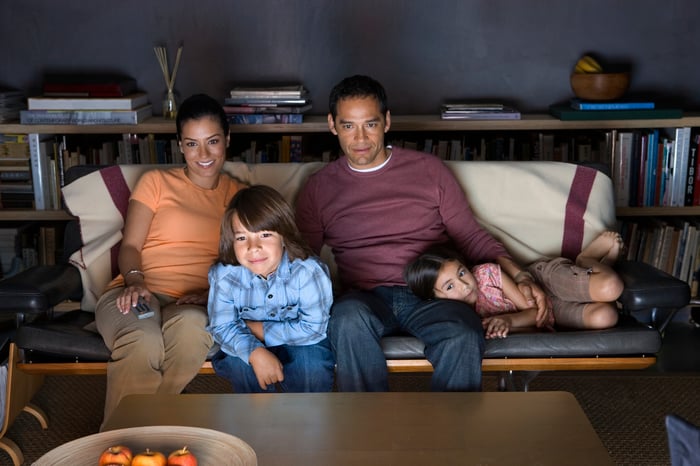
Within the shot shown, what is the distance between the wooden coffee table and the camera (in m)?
1.72

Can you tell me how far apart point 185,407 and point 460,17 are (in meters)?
2.34

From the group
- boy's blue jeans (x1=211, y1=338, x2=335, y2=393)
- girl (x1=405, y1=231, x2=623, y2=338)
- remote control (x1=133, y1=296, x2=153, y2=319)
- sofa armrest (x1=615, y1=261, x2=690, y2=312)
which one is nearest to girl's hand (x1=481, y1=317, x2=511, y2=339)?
girl (x1=405, y1=231, x2=623, y2=338)

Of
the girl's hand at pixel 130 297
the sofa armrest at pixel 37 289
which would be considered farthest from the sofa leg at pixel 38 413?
the girl's hand at pixel 130 297

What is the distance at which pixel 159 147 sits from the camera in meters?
3.63

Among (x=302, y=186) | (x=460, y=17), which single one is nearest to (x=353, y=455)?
(x=302, y=186)

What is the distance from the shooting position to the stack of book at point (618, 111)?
11.3 ft

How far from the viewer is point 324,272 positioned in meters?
2.42

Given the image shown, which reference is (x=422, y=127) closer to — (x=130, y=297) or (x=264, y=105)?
(x=264, y=105)

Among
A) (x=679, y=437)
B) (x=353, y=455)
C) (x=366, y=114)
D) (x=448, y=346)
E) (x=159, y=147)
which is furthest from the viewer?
(x=159, y=147)

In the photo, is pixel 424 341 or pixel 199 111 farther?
pixel 199 111

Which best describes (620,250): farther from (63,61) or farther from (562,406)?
(63,61)

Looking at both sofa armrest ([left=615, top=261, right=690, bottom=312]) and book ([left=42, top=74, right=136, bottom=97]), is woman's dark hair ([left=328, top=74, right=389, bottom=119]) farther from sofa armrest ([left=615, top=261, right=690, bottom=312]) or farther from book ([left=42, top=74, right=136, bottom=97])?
book ([left=42, top=74, right=136, bottom=97])

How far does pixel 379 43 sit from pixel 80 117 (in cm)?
127

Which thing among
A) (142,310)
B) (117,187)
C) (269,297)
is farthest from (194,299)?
(117,187)
